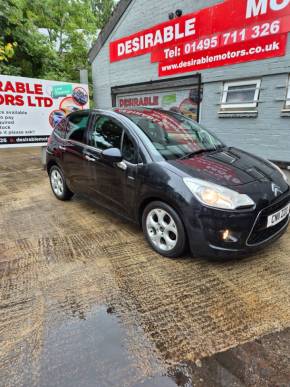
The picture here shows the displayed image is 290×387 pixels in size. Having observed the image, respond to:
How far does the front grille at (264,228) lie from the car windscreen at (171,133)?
3.40 feet

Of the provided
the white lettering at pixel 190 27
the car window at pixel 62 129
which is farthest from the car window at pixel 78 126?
the white lettering at pixel 190 27

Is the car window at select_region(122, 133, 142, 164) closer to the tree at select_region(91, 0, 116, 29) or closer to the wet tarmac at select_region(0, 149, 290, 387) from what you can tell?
the wet tarmac at select_region(0, 149, 290, 387)

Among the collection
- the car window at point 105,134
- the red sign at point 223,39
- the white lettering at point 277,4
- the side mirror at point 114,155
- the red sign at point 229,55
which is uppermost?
the white lettering at point 277,4

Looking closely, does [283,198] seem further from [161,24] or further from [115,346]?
[161,24]

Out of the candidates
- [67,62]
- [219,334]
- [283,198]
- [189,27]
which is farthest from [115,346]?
[67,62]

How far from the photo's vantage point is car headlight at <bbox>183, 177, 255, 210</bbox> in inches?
90.9

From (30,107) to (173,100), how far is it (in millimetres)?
4057

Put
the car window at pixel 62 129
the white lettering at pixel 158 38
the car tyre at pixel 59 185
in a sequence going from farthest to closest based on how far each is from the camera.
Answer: the white lettering at pixel 158 38
the car tyre at pixel 59 185
the car window at pixel 62 129

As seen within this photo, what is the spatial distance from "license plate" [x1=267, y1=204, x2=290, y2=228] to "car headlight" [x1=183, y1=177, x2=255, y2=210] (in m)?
0.31

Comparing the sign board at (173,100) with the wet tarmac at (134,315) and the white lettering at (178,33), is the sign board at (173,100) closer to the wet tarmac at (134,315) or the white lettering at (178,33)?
the white lettering at (178,33)

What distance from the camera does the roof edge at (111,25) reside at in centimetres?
839

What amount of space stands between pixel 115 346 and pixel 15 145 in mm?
5931

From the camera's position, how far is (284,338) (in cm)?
184

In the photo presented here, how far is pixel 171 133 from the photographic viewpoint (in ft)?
10.5
